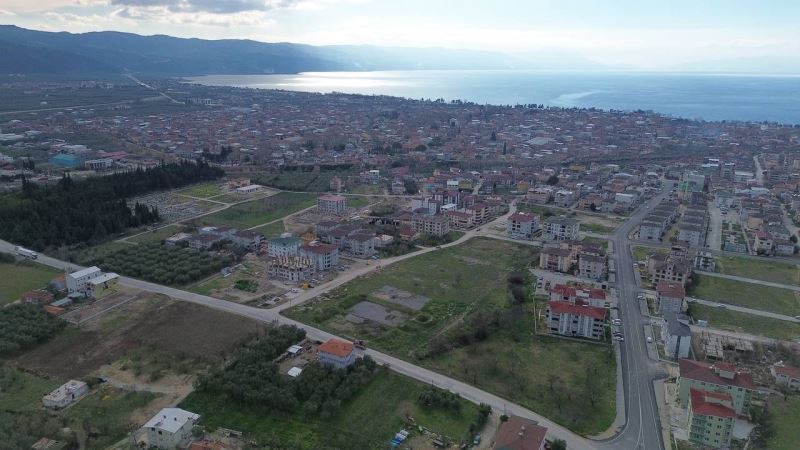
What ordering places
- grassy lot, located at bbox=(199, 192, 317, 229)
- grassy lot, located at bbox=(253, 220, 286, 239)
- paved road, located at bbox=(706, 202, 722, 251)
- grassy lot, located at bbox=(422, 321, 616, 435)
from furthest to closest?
grassy lot, located at bbox=(199, 192, 317, 229)
grassy lot, located at bbox=(253, 220, 286, 239)
paved road, located at bbox=(706, 202, 722, 251)
grassy lot, located at bbox=(422, 321, 616, 435)

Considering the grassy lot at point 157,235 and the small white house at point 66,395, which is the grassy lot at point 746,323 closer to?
the small white house at point 66,395

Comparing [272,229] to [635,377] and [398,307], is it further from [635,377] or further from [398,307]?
[635,377]

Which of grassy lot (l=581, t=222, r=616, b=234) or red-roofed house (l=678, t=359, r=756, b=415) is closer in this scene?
red-roofed house (l=678, t=359, r=756, b=415)

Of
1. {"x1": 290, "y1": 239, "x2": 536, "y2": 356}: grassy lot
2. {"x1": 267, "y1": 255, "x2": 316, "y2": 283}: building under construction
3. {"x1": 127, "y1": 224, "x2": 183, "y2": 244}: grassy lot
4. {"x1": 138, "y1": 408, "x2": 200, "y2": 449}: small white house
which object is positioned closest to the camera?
{"x1": 138, "y1": 408, "x2": 200, "y2": 449}: small white house

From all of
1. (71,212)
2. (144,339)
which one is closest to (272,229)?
(71,212)

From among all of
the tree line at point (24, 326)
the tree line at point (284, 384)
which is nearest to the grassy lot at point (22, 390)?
the tree line at point (24, 326)

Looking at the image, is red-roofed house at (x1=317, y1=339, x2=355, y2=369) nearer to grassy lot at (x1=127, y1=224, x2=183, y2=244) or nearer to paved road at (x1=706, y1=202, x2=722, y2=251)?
grassy lot at (x1=127, y1=224, x2=183, y2=244)

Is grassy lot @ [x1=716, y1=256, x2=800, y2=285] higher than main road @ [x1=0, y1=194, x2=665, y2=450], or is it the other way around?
grassy lot @ [x1=716, y1=256, x2=800, y2=285]

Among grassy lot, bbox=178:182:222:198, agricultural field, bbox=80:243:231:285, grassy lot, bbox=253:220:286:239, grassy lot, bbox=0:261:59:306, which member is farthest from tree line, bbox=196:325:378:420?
grassy lot, bbox=178:182:222:198
